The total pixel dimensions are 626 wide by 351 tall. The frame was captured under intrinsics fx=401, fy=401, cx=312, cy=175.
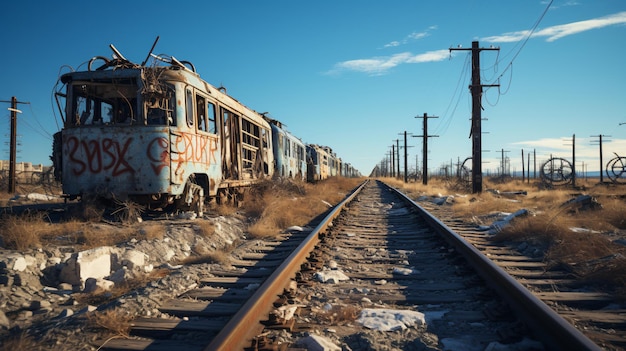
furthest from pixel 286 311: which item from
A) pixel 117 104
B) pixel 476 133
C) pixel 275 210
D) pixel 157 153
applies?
pixel 476 133

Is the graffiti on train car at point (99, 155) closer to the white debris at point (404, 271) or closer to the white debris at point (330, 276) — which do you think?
the white debris at point (330, 276)

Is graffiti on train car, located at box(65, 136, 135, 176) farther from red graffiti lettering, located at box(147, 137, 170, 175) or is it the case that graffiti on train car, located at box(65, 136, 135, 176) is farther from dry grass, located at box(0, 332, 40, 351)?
dry grass, located at box(0, 332, 40, 351)

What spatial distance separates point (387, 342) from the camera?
109 inches

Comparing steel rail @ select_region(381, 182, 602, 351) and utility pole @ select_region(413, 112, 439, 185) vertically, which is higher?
utility pole @ select_region(413, 112, 439, 185)

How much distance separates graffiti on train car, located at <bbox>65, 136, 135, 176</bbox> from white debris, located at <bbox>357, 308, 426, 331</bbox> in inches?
226

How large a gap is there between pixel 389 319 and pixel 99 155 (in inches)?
256

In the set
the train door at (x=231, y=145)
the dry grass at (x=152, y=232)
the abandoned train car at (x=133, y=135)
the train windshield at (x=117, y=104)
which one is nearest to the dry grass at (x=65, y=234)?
the dry grass at (x=152, y=232)

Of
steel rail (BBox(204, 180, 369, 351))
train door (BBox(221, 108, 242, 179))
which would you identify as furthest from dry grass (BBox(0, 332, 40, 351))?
train door (BBox(221, 108, 242, 179))

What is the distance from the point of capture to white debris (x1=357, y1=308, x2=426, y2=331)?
3047 millimetres

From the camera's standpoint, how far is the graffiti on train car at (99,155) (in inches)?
293

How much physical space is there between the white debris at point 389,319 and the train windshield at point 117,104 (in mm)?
5717

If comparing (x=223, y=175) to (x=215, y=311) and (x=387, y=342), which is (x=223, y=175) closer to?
(x=215, y=311)

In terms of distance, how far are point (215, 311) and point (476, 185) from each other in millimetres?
17110

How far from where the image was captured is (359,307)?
3488 mm
